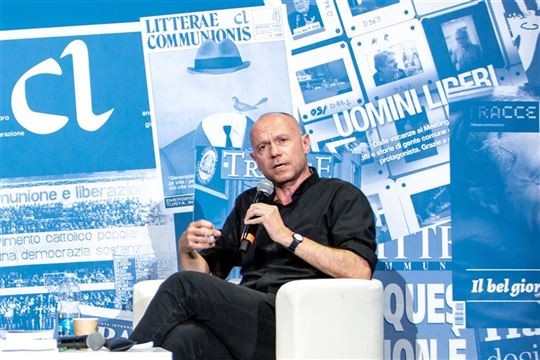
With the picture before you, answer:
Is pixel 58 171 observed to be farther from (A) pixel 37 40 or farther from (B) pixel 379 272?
(B) pixel 379 272

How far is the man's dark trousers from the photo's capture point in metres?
3.31

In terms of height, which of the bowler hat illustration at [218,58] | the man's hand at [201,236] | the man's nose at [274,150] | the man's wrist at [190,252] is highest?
the bowler hat illustration at [218,58]

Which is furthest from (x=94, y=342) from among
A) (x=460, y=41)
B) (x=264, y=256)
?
(x=460, y=41)

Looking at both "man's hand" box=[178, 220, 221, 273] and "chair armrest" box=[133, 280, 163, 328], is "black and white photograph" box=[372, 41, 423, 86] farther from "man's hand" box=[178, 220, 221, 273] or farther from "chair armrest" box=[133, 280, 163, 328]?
"chair armrest" box=[133, 280, 163, 328]

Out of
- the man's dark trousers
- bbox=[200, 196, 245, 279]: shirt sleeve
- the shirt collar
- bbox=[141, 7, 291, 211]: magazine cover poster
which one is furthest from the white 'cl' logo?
the man's dark trousers

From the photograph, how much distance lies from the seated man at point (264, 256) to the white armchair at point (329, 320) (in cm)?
13

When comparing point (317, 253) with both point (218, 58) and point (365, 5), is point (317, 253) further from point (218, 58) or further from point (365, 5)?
point (365, 5)

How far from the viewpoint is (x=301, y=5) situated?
14.5ft

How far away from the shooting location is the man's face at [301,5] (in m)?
4.43

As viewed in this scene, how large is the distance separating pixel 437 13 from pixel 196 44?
1112 mm

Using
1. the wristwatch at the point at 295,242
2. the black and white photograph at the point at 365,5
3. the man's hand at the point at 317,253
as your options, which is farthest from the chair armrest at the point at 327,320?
the black and white photograph at the point at 365,5

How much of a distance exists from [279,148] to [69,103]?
1.12 m

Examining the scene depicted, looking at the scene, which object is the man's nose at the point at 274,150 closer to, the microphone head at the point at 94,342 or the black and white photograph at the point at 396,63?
the black and white photograph at the point at 396,63

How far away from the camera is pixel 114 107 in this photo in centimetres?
442
